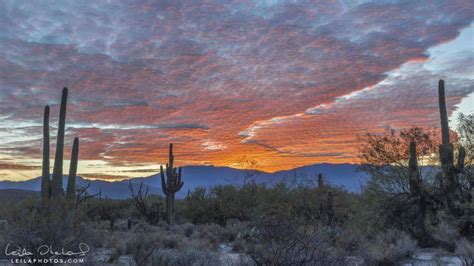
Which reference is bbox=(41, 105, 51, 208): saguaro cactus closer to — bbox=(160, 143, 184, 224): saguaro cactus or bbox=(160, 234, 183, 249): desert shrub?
bbox=(160, 234, 183, 249): desert shrub

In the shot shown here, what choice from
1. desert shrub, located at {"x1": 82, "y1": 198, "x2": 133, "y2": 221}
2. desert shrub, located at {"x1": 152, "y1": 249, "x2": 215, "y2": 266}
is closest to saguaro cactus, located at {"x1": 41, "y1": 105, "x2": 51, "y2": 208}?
desert shrub, located at {"x1": 152, "y1": 249, "x2": 215, "y2": 266}

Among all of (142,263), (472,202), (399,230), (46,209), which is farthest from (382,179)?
(46,209)

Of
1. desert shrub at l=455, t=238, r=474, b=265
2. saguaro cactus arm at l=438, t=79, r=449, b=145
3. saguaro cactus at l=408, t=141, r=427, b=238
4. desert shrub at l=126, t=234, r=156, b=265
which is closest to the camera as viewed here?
desert shrub at l=455, t=238, r=474, b=265

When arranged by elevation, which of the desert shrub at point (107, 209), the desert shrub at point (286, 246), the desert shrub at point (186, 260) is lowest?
the desert shrub at point (107, 209)

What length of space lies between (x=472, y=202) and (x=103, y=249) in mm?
13936

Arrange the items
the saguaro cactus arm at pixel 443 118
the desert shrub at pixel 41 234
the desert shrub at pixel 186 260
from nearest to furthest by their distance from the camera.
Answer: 1. the desert shrub at pixel 186 260
2. the desert shrub at pixel 41 234
3. the saguaro cactus arm at pixel 443 118

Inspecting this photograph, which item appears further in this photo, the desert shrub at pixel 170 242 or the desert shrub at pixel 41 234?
the desert shrub at pixel 170 242

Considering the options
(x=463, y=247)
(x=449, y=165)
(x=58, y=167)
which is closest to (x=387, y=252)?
(x=463, y=247)

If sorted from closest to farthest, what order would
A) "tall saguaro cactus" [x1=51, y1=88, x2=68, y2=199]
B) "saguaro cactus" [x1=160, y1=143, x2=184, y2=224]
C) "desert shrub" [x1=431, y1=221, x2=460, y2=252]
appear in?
"desert shrub" [x1=431, y1=221, x2=460, y2=252] → "tall saguaro cactus" [x1=51, y1=88, x2=68, y2=199] → "saguaro cactus" [x1=160, y1=143, x2=184, y2=224]

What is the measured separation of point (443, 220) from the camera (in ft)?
52.8

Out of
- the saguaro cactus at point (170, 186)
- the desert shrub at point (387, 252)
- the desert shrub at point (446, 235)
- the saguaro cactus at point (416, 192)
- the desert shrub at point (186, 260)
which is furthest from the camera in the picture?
the saguaro cactus at point (170, 186)

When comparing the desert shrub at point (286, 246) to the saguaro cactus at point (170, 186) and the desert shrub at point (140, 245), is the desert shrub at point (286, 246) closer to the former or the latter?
the desert shrub at point (140, 245)

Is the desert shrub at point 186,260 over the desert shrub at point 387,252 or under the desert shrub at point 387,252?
over

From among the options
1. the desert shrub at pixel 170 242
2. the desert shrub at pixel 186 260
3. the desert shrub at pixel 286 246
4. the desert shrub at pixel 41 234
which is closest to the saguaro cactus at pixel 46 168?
the desert shrub at pixel 170 242
